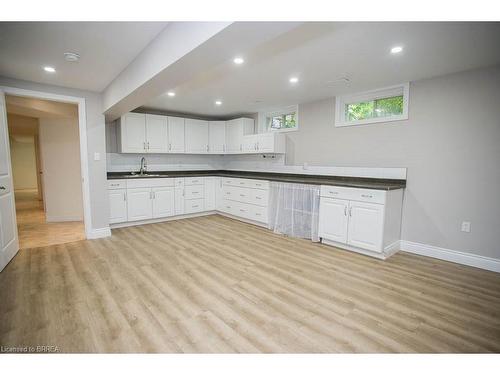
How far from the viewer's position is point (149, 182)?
481 cm

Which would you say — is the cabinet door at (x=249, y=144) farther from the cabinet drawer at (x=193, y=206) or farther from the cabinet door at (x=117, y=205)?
the cabinet door at (x=117, y=205)

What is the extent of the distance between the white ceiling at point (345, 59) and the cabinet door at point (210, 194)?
76.7 inches

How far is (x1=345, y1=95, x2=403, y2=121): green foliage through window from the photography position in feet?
11.8

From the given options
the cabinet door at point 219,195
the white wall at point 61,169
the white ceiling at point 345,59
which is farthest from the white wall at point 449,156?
the white wall at point 61,169

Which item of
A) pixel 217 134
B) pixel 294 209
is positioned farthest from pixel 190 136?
pixel 294 209

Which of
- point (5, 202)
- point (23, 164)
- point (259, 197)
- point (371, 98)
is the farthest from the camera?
point (23, 164)

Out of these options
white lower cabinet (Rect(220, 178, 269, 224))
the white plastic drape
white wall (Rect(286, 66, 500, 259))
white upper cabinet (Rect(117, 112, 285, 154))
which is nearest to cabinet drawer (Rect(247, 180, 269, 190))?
white lower cabinet (Rect(220, 178, 269, 224))

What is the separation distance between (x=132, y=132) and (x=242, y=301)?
403cm

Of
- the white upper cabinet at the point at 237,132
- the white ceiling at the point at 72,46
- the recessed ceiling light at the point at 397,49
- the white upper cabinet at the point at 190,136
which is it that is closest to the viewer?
the white ceiling at the point at 72,46

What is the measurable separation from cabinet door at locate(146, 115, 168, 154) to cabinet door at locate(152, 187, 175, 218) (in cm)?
86

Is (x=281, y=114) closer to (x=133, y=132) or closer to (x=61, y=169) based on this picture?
(x=133, y=132)

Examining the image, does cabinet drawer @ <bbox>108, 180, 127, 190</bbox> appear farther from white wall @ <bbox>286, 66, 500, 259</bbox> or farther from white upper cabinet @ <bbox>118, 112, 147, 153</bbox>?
white wall @ <bbox>286, 66, 500, 259</bbox>

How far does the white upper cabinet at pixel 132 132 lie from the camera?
15.6 feet

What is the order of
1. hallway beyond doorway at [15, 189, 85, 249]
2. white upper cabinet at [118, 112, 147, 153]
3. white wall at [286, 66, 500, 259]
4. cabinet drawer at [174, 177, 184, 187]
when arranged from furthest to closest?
1. cabinet drawer at [174, 177, 184, 187]
2. white upper cabinet at [118, 112, 147, 153]
3. hallway beyond doorway at [15, 189, 85, 249]
4. white wall at [286, 66, 500, 259]
